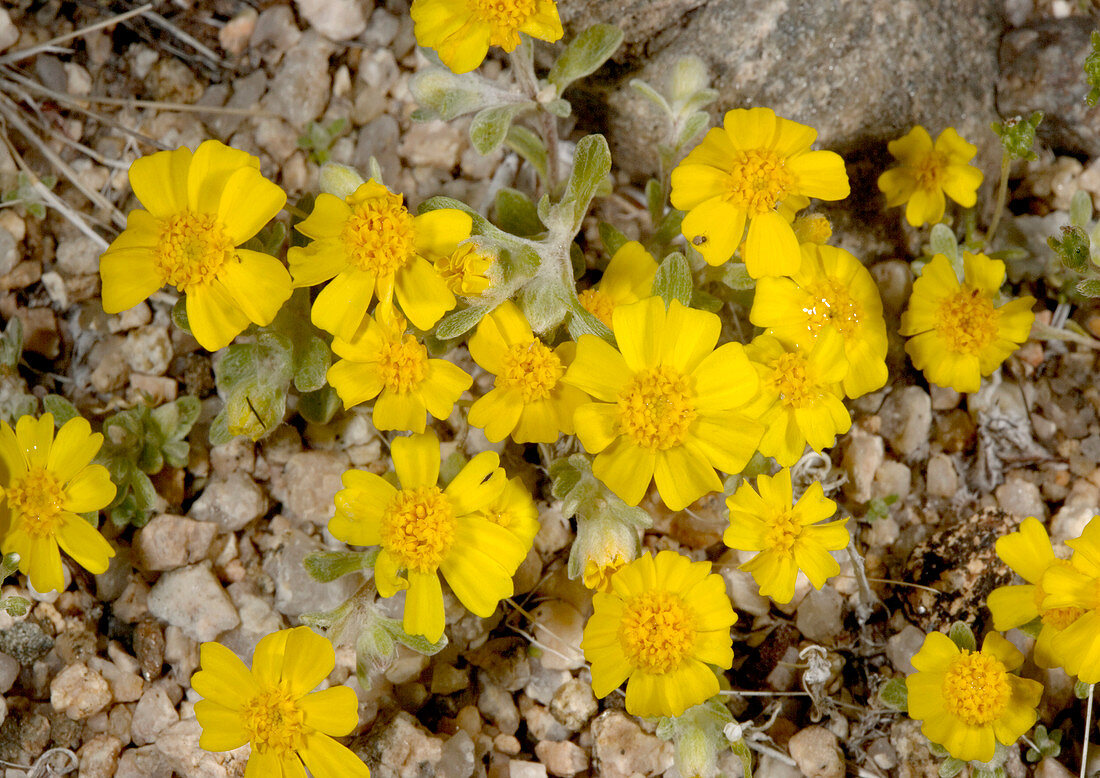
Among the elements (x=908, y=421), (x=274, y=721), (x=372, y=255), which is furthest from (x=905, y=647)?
(x=372, y=255)

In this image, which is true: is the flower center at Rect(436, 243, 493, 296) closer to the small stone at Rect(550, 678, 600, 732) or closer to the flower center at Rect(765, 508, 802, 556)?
the flower center at Rect(765, 508, 802, 556)

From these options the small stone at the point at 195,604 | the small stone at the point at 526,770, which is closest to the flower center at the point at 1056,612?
the small stone at the point at 526,770

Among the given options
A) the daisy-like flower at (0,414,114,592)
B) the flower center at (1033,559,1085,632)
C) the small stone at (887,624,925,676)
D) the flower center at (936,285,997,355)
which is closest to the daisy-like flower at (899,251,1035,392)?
the flower center at (936,285,997,355)

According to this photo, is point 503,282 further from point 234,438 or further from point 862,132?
point 862,132

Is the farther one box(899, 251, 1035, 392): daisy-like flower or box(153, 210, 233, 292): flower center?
box(899, 251, 1035, 392): daisy-like flower

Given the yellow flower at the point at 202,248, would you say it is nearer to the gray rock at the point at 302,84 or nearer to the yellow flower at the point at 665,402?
the yellow flower at the point at 665,402

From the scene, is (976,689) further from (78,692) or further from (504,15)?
(78,692)
